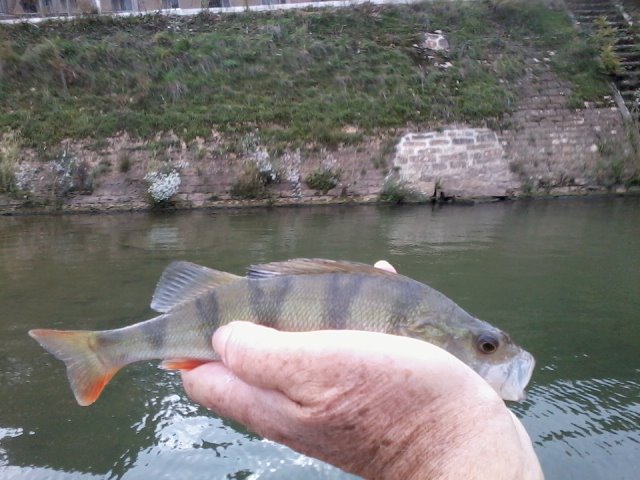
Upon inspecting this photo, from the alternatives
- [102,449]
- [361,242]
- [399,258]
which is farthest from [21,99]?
[102,449]

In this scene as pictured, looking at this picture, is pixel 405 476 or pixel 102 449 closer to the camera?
pixel 405 476

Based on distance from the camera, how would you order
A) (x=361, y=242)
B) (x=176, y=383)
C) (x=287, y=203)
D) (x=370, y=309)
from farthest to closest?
(x=287, y=203)
(x=361, y=242)
(x=176, y=383)
(x=370, y=309)

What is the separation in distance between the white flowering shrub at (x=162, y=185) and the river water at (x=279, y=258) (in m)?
2.42

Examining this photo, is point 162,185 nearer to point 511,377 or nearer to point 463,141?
point 463,141

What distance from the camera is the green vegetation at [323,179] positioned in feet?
59.3

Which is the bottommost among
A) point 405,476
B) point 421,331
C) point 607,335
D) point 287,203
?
point 287,203

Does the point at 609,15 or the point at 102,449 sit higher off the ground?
the point at 609,15

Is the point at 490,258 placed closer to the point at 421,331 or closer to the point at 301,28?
the point at 421,331

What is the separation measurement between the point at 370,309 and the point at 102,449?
301cm

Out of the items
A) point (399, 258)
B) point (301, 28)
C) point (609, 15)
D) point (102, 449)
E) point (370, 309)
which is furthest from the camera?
point (609, 15)

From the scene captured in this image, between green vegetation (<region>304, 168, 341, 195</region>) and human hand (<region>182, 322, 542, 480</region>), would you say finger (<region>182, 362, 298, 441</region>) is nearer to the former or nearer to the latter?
human hand (<region>182, 322, 542, 480</region>)

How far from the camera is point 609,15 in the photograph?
24.5m

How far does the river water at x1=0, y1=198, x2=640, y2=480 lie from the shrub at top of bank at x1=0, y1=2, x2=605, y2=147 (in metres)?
5.35

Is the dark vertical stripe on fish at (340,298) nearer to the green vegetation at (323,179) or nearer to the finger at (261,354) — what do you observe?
the finger at (261,354)
